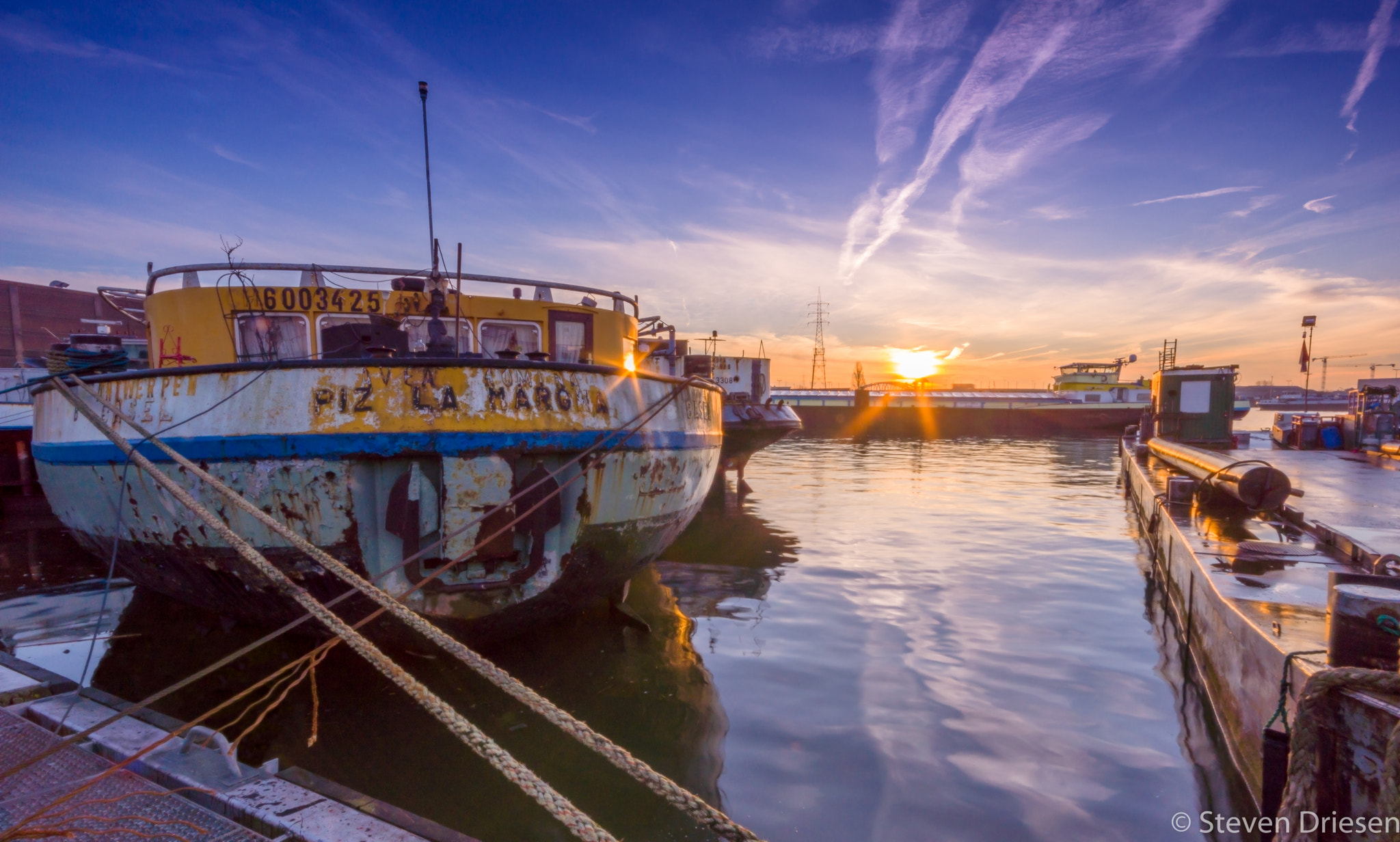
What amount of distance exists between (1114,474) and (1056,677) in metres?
19.7

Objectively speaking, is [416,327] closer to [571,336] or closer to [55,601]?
[571,336]

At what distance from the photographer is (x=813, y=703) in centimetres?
496

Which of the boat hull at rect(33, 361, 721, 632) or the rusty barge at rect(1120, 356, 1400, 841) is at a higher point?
the boat hull at rect(33, 361, 721, 632)

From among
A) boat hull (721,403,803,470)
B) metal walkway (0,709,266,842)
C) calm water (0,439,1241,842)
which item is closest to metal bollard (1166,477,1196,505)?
calm water (0,439,1241,842)

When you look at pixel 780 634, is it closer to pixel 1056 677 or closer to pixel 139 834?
pixel 1056 677

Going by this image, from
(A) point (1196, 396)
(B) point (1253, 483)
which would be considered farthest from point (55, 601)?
(A) point (1196, 396)

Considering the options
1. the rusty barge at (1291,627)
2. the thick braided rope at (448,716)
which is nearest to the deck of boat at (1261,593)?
the rusty barge at (1291,627)

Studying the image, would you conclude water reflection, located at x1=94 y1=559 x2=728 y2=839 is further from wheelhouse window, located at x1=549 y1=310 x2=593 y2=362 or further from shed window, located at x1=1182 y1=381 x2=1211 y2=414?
shed window, located at x1=1182 y1=381 x2=1211 y2=414

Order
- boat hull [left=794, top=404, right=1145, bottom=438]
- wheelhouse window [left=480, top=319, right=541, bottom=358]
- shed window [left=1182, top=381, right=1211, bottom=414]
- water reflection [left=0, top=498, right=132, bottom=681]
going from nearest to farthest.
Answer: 1. water reflection [left=0, top=498, right=132, bottom=681]
2. wheelhouse window [left=480, top=319, right=541, bottom=358]
3. shed window [left=1182, top=381, right=1211, bottom=414]
4. boat hull [left=794, top=404, right=1145, bottom=438]

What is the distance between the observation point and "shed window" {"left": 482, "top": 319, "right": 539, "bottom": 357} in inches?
281

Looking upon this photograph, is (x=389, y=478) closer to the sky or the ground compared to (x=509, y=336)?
closer to the ground

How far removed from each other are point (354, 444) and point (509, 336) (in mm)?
3084

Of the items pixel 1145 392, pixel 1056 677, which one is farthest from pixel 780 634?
pixel 1145 392

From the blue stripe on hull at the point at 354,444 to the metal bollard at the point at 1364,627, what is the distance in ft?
14.0
